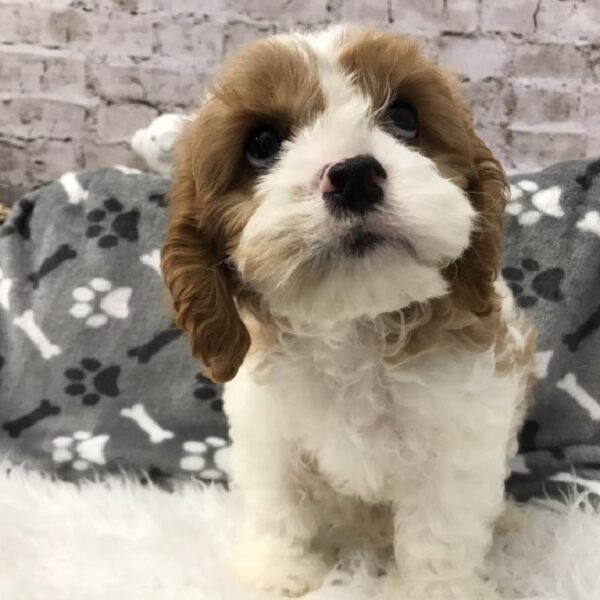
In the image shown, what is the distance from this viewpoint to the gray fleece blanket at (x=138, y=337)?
8.36 ft

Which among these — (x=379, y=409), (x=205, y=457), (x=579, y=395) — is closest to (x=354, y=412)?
(x=379, y=409)

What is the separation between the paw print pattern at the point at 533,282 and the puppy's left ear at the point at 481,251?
96 cm

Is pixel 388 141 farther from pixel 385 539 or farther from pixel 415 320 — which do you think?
pixel 385 539

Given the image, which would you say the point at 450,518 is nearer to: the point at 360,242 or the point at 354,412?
the point at 354,412

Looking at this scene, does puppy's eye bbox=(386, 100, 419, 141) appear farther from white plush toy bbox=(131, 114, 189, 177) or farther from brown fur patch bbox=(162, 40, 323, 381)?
white plush toy bbox=(131, 114, 189, 177)

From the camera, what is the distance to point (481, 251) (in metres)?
1.69

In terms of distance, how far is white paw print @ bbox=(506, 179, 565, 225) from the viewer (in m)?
2.68

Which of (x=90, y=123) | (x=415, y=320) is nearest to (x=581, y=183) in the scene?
(x=415, y=320)

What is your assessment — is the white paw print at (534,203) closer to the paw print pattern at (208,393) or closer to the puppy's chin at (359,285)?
the paw print pattern at (208,393)

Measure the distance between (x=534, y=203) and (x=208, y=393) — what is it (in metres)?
1.26

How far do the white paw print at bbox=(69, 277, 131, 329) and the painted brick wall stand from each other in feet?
2.54

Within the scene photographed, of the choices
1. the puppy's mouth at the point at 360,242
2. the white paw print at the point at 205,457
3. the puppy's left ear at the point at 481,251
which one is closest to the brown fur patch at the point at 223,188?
the puppy's mouth at the point at 360,242

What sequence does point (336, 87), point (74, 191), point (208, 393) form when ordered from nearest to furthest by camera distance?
point (336, 87), point (208, 393), point (74, 191)

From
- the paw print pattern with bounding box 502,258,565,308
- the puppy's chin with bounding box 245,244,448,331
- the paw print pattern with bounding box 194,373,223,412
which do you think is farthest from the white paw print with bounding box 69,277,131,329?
the puppy's chin with bounding box 245,244,448,331
